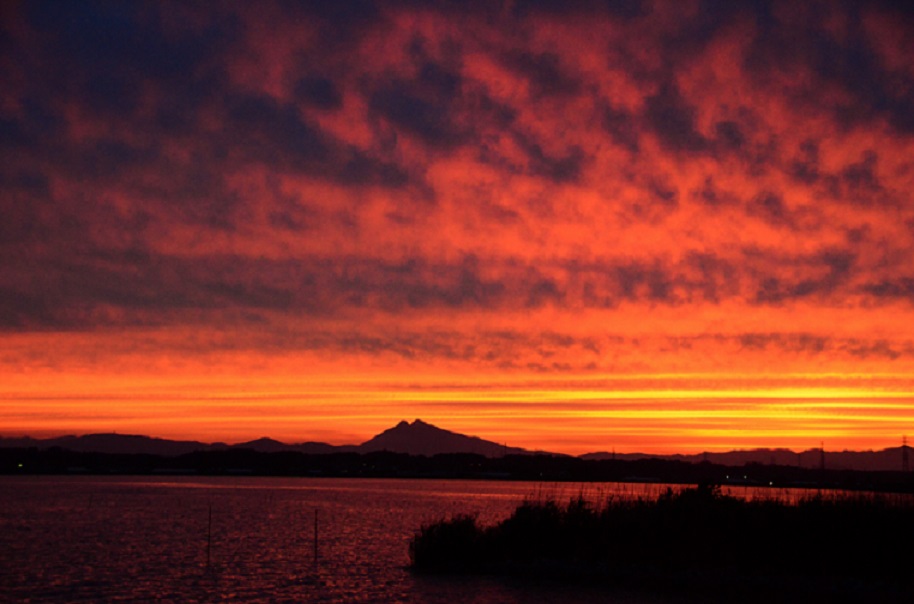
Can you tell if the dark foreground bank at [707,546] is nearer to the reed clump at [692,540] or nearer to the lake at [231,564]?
the reed clump at [692,540]

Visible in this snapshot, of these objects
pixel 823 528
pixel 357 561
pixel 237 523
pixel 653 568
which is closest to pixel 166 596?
pixel 357 561

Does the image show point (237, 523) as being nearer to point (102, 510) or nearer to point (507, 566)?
point (102, 510)

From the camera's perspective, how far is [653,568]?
133ft

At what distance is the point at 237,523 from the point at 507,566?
49560mm

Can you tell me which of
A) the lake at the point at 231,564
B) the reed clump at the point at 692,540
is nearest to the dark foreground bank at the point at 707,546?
the reed clump at the point at 692,540

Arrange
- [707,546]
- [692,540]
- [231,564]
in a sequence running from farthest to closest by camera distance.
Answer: [231,564] → [692,540] → [707,546]

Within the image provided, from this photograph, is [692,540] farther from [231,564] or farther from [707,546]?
[231,564]

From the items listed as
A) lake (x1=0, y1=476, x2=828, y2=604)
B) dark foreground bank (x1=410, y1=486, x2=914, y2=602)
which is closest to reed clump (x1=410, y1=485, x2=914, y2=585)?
dark foreground bank (x1=410, y1=486, x2=914, y2=602)

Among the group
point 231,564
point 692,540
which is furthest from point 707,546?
point 231,564

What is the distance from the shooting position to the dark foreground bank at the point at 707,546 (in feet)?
118

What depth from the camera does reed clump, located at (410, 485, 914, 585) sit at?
3666 centimetres

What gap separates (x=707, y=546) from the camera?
132 feet

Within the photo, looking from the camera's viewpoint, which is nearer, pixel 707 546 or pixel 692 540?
pixel 707 546

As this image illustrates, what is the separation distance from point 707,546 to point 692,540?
2.80 feet
